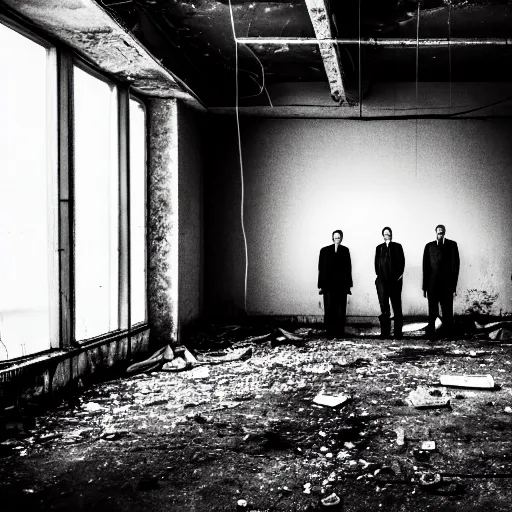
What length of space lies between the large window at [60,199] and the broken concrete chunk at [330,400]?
255 cm

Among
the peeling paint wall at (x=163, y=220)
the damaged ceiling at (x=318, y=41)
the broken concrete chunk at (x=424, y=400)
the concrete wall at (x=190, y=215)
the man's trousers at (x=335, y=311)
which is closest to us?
the broken concrete chunk at (x=424, y=400)

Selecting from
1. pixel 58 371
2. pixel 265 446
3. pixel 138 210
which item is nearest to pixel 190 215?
pixel 138 210

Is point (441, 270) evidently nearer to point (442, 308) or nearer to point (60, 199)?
point (442, 308)

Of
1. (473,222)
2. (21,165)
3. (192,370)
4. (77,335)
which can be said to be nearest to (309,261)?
(473,222)

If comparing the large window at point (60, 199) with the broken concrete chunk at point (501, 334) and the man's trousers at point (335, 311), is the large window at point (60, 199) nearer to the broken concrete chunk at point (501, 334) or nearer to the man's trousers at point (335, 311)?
the man's trousers at point (335, 311)

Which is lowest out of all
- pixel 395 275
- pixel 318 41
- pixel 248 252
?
pixel 395 275

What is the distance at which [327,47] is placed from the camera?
6.08 m

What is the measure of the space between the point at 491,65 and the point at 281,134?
137 inches

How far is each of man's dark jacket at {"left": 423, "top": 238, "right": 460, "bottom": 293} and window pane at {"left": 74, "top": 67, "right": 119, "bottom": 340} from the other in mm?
4549

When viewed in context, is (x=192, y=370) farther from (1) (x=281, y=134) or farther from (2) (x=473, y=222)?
(2) (x=473, y=222)

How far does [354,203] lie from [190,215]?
294cm

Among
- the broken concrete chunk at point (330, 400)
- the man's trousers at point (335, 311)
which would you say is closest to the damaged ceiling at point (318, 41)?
the man's trousers at point (335, 311)

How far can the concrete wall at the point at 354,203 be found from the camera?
29.4ft

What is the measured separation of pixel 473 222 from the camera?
898 cm
